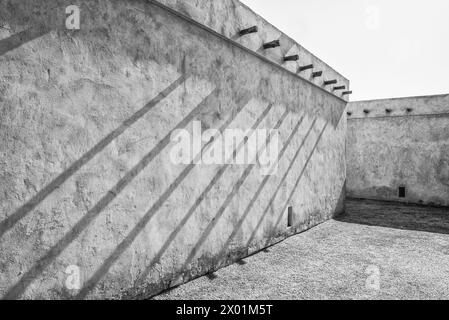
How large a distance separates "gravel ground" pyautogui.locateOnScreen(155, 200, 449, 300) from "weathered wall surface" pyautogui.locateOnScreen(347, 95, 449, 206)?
16.7ft

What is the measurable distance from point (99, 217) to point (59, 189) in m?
0.50

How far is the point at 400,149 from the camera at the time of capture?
12.1 metres

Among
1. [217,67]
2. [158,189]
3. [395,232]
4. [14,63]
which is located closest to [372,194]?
[395,232]

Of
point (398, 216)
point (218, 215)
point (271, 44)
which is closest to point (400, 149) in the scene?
point (398, 216)

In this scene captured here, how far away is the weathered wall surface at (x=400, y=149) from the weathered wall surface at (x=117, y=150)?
31.0 ft

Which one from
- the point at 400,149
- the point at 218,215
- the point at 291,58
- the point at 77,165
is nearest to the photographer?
the point at 77,165

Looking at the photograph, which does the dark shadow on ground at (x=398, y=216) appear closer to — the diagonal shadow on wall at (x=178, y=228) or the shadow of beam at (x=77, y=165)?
the diagonal shadow on wall at (x=178, y=228)

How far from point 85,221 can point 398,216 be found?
30.0ft

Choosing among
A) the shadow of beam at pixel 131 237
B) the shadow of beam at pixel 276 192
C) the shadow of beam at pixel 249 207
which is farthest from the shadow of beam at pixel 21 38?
the shadow of beam at pixel 276 192

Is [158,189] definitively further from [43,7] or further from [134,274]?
[43,7]

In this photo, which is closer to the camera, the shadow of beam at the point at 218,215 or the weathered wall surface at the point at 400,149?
the shadow of beam at the point at 218,215

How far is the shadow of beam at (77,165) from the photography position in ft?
7.97

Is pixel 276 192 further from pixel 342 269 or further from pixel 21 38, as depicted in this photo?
pixel 21 38

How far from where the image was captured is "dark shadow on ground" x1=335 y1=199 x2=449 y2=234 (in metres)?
7.66
